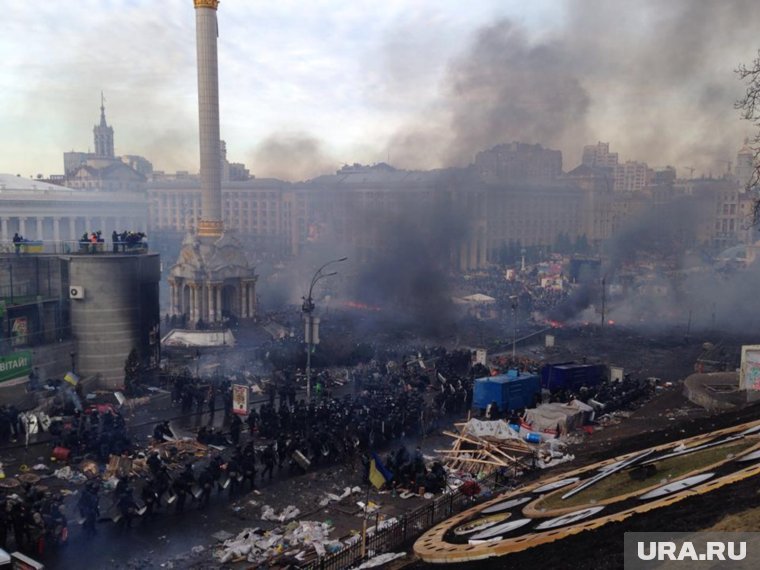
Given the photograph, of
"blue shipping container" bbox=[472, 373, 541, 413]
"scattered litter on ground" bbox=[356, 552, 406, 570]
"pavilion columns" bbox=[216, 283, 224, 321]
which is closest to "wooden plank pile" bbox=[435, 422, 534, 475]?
"blue shipping container" bbox=[472, 373, 541, 413]

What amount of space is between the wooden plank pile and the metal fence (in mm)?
2330

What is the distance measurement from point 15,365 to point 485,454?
1611 centimetres

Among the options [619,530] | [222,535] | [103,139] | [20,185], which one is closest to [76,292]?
[222,535]

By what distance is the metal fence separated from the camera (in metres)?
11.5

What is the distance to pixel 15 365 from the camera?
2347cm

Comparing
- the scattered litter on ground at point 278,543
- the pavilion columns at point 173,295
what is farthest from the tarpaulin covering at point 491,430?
the pavilion columns at point 173,295

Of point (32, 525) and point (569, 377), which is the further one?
point (569, 377)

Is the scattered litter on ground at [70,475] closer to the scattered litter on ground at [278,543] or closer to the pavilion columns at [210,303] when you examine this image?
the scattered litter on ground at [278,543]

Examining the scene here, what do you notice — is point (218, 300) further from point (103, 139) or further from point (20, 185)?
point (103, 139)

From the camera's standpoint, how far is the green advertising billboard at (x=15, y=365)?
902 inches

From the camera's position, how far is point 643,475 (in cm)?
1252

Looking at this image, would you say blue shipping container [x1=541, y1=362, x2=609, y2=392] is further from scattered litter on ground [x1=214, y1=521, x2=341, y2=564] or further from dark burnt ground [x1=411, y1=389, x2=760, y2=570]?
dark burnt ground [x1=411, y1=389, x2=760, y2=570]

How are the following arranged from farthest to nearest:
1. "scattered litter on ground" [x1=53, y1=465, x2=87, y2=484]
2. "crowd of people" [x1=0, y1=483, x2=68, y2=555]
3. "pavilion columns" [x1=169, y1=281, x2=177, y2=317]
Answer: "pavilion columns" [x1=169, y1=281, x2=177, y2=317] < "scattered litter on ground" [x1=53, y1=465, x2=87, y2=484] < "crowd of people" [x1=0, y1=483, x2=68, y2=555]

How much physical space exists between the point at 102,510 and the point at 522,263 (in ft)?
208
